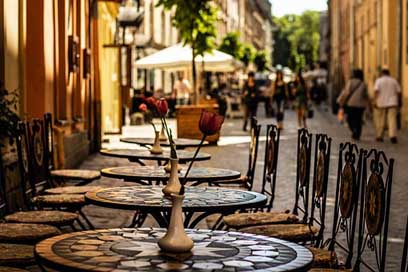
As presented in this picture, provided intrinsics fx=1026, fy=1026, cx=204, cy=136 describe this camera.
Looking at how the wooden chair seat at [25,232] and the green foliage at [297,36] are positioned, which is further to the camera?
the green foliage at [297,36]

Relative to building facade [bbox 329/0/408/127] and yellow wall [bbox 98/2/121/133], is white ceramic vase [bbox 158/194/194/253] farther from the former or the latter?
building facade [bbox 329/0/408/127]

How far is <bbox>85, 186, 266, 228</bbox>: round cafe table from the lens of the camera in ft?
20.0

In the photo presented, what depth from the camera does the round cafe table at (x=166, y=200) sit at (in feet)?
20.0

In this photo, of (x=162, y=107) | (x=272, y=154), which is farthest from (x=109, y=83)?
(x=162, y=107)

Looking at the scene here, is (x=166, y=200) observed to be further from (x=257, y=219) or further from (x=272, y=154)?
(x=272, y=154)

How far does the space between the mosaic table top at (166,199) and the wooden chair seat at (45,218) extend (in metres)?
0.62

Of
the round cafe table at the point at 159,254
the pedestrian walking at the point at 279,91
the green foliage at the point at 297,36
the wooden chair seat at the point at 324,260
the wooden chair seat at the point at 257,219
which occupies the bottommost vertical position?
the wooden chair seat at the point at 324,260

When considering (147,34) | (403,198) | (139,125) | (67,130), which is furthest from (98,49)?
(147,34)

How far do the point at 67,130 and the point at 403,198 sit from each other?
18.6ft

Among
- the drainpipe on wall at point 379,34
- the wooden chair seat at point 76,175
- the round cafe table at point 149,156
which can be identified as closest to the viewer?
the round cafe table at point 149,156

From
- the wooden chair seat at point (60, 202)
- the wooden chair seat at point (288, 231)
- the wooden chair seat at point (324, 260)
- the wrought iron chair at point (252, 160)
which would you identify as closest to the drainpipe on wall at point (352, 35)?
the wrought iron chair at point (252, 160)

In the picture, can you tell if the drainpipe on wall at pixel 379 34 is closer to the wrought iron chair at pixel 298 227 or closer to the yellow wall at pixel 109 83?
the yellow wall at pixel 109 83

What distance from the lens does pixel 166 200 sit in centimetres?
636

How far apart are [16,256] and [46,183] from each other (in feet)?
13.4
